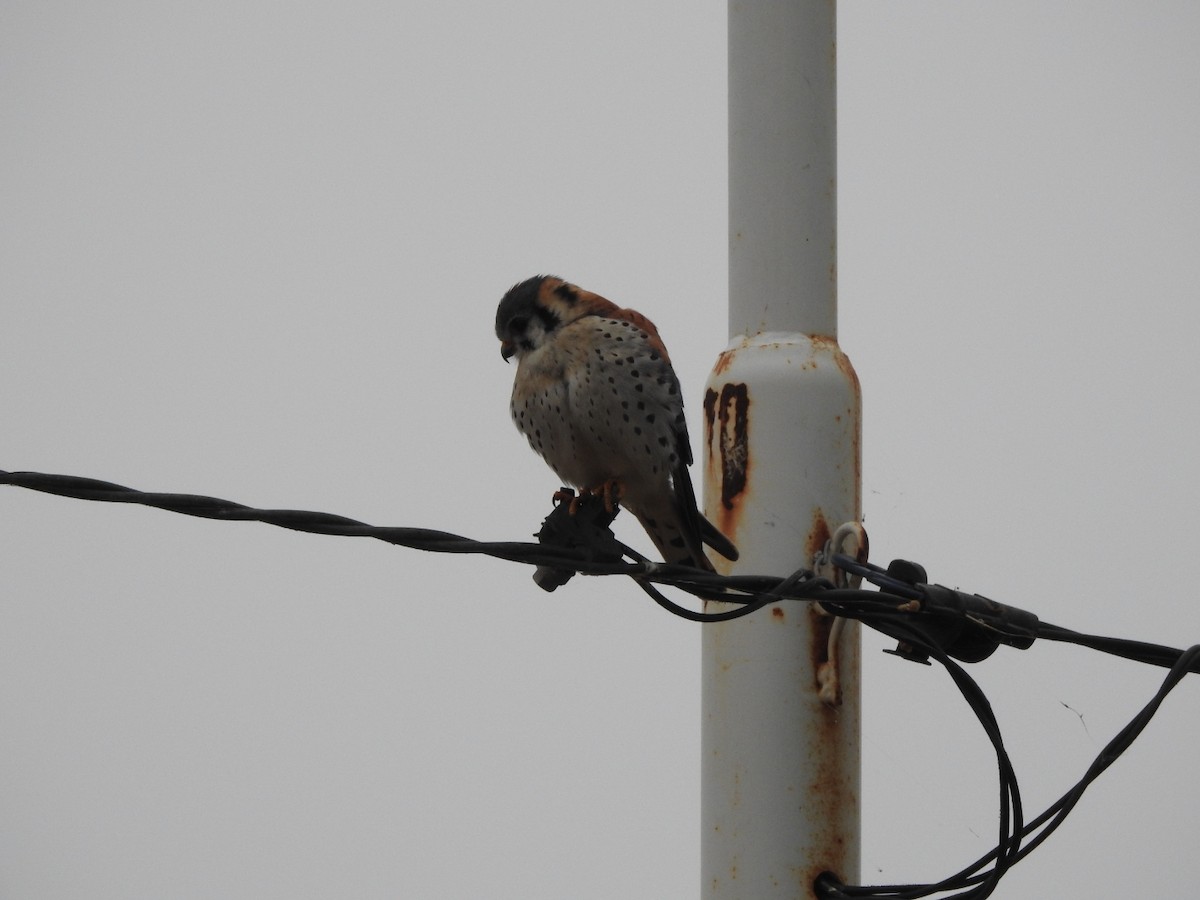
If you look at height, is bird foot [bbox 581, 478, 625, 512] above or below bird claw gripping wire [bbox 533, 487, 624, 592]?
above

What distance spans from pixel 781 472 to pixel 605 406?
654 mm

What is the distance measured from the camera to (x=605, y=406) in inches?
147

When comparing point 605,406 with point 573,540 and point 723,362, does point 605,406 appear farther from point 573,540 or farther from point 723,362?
point 573,540

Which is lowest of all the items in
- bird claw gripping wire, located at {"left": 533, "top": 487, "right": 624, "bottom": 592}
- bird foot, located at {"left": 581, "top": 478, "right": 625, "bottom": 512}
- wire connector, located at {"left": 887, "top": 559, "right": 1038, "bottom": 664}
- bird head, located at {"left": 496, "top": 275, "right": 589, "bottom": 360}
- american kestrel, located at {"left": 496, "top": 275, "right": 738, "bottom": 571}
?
wire connector, located at {"left": 887, "top": 559, "right": 1038, "bottom": 664}

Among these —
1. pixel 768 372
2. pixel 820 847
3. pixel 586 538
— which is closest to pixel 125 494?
pixel 586 538

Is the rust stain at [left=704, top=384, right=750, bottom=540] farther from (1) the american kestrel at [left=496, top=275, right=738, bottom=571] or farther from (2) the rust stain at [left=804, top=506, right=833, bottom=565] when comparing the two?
(1) the american kestrel at [left=496, top=275, right=738, bottom=571]

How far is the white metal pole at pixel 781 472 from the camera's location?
3.24 meters

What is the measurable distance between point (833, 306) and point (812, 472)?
0.53m

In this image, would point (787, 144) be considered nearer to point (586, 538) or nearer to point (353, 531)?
point (586, 538)

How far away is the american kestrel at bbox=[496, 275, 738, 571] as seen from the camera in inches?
148

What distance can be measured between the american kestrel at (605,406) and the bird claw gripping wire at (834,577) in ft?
1.67

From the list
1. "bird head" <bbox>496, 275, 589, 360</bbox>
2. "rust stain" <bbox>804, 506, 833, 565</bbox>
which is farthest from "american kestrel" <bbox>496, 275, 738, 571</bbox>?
"rust stain" <bbox>804, 506, 833, 565</bbox>

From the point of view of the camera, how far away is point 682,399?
13.2ft

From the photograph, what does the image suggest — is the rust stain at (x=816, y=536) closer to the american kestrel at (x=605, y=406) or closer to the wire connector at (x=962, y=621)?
the wire connector at (x=962, y=621)
